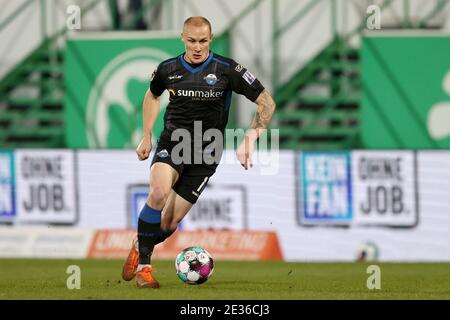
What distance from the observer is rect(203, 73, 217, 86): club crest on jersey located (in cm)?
1246

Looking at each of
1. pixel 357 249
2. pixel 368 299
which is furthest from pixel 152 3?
pixel 368 299

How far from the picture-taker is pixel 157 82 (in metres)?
12.7

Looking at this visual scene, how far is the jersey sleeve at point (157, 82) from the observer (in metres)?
12.6

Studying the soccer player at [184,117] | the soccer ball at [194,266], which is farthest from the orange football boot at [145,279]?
the soccer ball at [194,266]

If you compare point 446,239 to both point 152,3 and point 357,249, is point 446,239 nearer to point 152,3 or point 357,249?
point 357,249

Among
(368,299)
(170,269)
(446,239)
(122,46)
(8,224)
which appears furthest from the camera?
(122,46)

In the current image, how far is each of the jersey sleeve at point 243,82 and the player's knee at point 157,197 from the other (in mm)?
1272

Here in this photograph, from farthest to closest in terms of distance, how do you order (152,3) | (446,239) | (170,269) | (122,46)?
1. (152,3)
2. (122,46)
3. (446,239)
4. (170,269)

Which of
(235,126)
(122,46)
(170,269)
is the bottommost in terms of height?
(170,269)

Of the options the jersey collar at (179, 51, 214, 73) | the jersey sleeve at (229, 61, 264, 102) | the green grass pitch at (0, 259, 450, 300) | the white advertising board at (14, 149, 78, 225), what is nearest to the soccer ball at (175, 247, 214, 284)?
the green grass pitch at (0, 259, 450, 300)

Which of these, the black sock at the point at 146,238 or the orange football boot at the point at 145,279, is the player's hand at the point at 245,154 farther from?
the orange football boot at the point at 145,279

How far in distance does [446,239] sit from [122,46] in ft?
22.3

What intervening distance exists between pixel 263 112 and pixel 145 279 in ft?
6.48

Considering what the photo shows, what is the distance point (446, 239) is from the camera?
63.9ft
